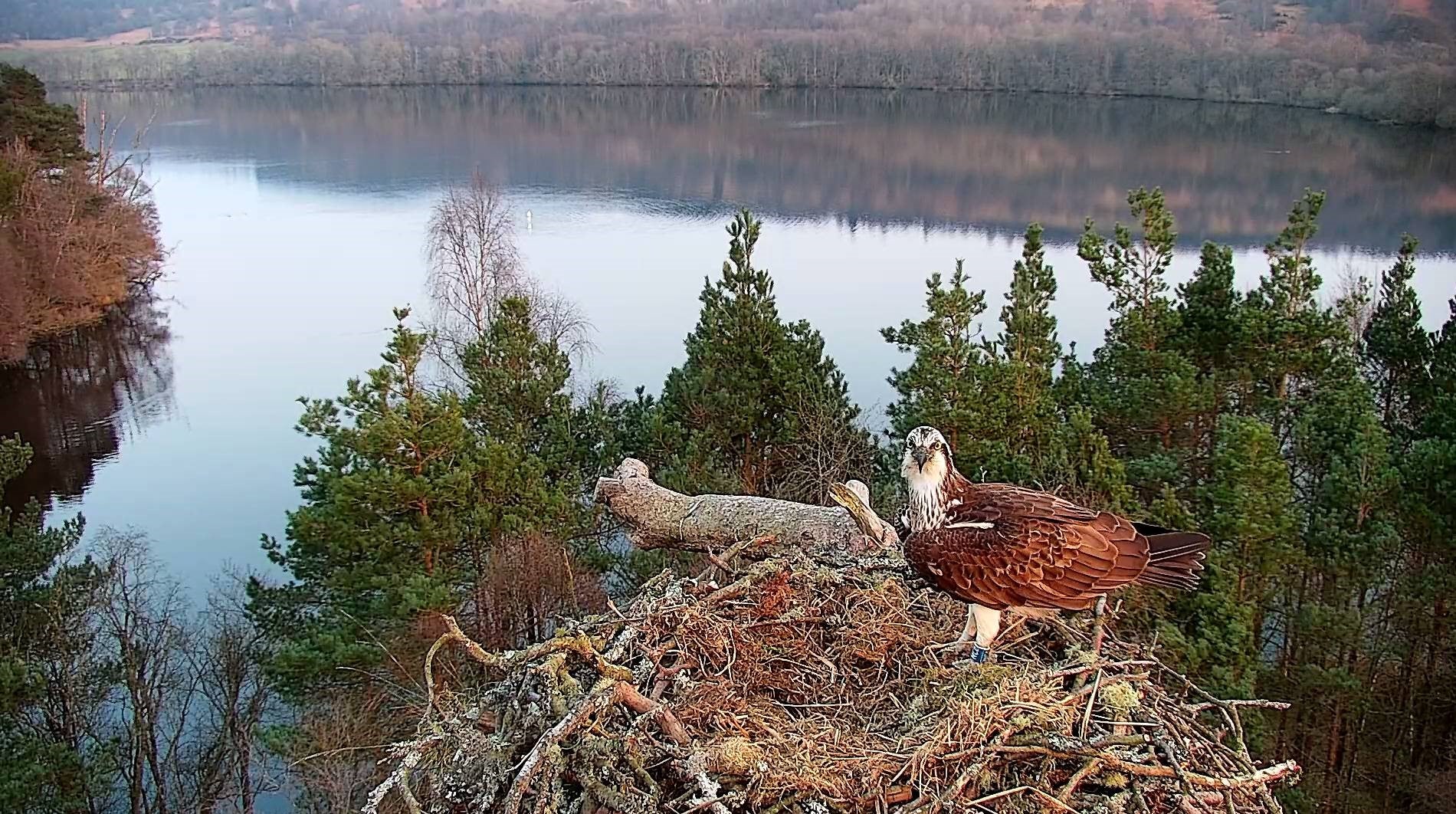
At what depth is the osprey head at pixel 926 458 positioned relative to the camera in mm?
4918

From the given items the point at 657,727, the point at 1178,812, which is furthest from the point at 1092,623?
the point at 657,727

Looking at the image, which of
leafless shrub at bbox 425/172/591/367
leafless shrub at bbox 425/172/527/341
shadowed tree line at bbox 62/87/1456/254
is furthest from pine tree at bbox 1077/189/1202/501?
→ shadowed tree line at bbox 62/87/1456/254

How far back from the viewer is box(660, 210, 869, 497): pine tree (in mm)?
14406

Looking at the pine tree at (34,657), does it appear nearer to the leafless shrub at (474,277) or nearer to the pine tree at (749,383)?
the pine tree at (749,383)

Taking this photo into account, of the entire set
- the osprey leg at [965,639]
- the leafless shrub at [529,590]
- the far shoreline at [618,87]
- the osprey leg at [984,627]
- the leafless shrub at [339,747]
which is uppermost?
the osprey leg at [984,627]

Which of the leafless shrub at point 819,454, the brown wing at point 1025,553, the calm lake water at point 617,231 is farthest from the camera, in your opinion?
the calm lake water at point 617,231

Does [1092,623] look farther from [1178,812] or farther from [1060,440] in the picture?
[1060,440]

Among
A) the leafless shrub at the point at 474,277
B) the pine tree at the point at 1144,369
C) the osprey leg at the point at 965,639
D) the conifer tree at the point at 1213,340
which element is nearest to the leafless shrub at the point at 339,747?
the osprey leg at the point at 965,639

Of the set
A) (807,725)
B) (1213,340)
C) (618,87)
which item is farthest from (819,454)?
(618,87)

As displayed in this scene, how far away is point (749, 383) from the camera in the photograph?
1460 cm

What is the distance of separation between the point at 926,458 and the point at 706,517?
3.26m

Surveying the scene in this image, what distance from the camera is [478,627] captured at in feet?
42.7

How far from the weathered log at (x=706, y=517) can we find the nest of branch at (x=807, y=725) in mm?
1936

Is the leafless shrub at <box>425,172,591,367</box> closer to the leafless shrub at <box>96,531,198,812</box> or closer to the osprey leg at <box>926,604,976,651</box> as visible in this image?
the leafless shrub at <box>96,531,198,812</box>
